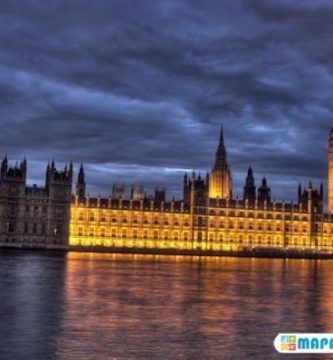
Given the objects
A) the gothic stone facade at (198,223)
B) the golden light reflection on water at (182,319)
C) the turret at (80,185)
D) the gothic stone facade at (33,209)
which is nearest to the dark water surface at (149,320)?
the golden light reflection on water at (182,319)

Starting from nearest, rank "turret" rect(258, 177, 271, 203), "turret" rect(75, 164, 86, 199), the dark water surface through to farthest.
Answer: the dark water surface → "turret" rect(75, 164, 86, 199) → "turret" rect(258, 177, 271, 203)

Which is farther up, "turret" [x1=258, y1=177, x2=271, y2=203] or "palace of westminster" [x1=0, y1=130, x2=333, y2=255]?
"turret" [x1=258, y1=177, x2=271, y2=203]

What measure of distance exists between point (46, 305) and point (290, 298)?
14.1 m

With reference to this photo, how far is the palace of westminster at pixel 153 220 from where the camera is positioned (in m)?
138

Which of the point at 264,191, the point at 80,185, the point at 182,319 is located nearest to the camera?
the point at 182,319

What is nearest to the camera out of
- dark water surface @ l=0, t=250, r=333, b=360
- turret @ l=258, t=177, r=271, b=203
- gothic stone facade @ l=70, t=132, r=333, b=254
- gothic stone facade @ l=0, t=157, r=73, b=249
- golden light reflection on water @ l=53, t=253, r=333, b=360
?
dark water surface @ l=0, t=250, r=333, b=360

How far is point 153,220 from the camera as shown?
15200cm

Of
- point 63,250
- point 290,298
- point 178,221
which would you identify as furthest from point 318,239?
point 290,298

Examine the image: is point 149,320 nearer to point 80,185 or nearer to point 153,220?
point 153,220

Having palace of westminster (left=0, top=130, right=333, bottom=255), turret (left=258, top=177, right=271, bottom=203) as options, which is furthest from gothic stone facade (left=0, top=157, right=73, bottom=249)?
turret (left=258, top=177, right=271, bottom=203)

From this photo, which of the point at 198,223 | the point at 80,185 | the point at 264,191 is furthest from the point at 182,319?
the point at 264,191

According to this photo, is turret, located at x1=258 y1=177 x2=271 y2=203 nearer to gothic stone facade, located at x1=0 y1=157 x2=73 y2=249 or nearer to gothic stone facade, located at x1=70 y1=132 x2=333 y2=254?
gothic stone facade, located at x1=70 y1=132 x2=333 y2=254

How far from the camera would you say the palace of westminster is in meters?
138

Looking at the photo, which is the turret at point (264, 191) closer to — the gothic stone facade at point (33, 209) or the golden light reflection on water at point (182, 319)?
the gothic stone facade at point (33, 209)
